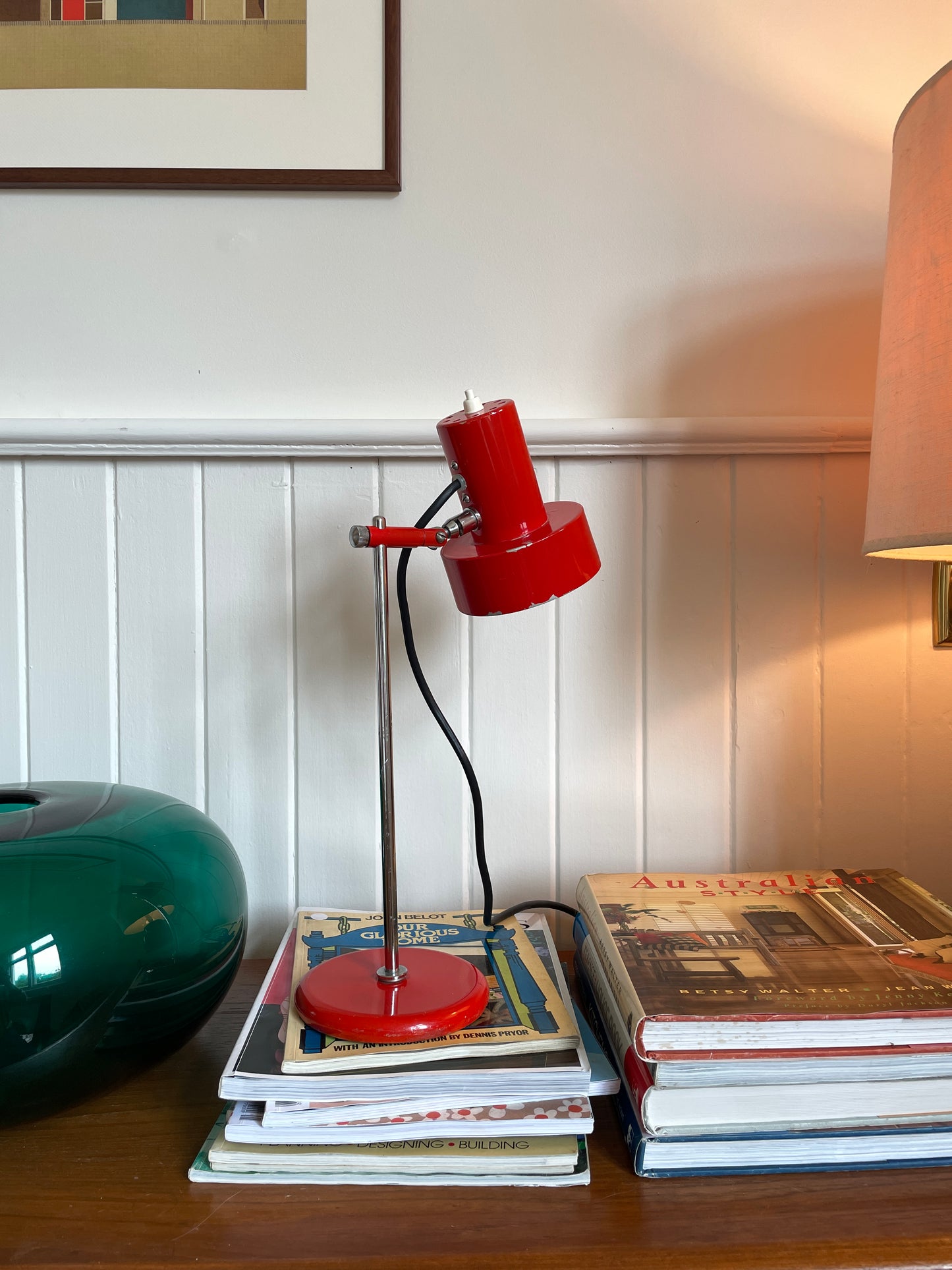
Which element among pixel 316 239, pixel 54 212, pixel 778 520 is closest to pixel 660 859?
pixel 778 520

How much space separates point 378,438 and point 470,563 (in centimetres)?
32

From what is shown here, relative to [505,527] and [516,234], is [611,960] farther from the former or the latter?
[516,234]

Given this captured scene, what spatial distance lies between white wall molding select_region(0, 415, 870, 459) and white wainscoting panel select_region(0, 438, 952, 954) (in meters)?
0.01

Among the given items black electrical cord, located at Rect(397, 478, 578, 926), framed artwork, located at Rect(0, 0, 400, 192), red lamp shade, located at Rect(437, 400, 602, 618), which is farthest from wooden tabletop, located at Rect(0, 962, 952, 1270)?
framed artwork, located at Rect(0, 0, 400, 192)

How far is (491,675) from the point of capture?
90 centimetres

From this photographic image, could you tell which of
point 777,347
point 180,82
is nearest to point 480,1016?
point 777,347

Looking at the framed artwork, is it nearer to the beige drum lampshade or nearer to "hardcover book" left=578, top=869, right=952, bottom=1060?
the beige drum lampshade

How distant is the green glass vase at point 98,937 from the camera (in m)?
0.54

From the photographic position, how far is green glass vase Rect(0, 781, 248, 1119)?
54 centimetres

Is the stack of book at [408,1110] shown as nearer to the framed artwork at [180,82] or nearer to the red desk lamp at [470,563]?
the red desk lamp at [470,563]

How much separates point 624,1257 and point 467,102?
94 centimetres

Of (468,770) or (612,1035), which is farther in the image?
(468,770)

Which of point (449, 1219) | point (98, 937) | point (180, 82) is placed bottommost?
point (449, 1219)

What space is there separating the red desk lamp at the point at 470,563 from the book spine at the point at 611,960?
0.09 meters
